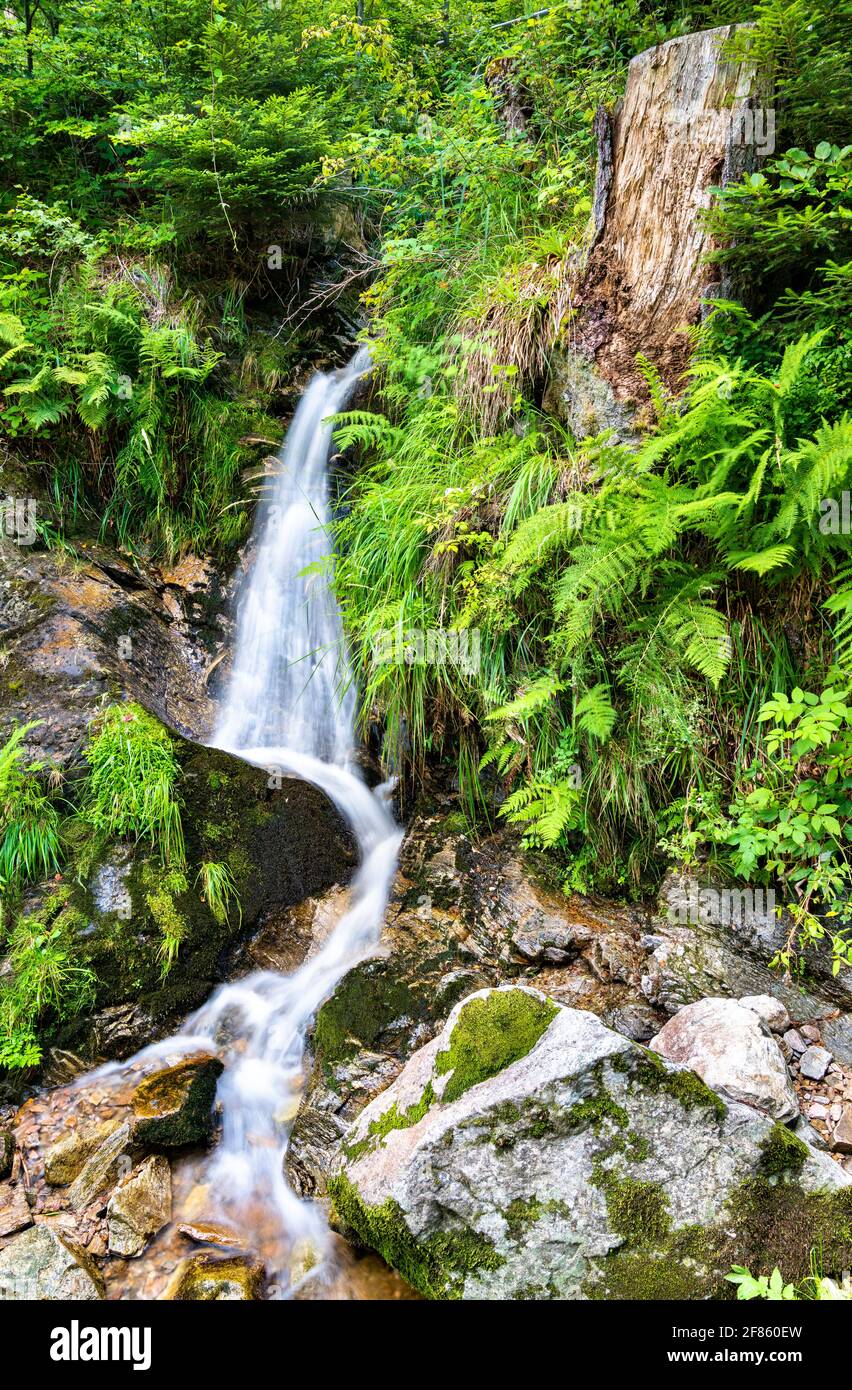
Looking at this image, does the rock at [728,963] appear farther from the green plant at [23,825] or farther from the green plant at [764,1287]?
the green plant at [23,825]

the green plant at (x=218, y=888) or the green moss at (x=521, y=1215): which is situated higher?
the green plant at (x=218, y=888)

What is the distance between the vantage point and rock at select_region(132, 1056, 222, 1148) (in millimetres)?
3588

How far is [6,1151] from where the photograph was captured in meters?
3.42

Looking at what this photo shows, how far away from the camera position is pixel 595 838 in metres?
4.14

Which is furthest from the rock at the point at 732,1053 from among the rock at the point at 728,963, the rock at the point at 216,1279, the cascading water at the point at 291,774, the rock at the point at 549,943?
the rock at the point at 216,1279

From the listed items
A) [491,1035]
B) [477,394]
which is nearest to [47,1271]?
[491,1035]

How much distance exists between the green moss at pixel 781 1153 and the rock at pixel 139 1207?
8.91 feet

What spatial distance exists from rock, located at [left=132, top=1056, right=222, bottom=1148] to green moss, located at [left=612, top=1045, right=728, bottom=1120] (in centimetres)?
241

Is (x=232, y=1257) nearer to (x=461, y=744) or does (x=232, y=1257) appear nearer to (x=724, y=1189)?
(x=724, y=1189)

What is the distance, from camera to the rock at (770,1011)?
3197 millimetres

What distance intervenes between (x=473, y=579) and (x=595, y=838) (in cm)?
174

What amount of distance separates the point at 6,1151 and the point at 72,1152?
30 centimetres

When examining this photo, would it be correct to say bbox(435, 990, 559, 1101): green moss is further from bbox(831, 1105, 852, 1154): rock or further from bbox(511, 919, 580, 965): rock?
bbox(831, 1105, 852, 1154): rock

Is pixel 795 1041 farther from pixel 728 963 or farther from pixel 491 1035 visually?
pixel 491 1035
